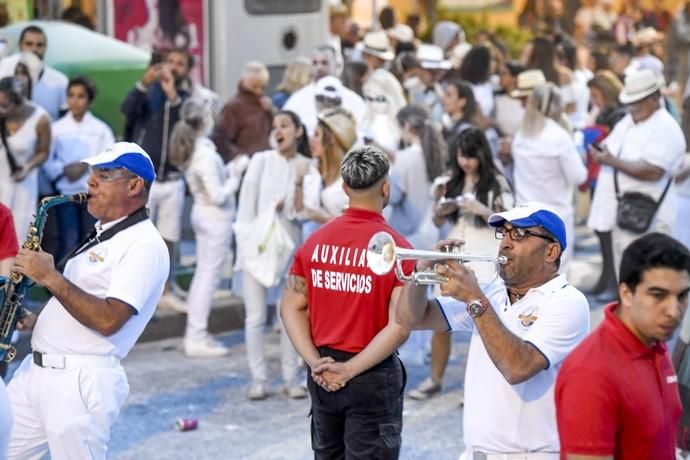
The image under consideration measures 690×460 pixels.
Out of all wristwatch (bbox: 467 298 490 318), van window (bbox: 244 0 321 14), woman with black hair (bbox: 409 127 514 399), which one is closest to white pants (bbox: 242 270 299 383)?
woman with black hair (bbox: 409 127 514 399)

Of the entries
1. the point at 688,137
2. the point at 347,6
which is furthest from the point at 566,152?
the point at 347,6

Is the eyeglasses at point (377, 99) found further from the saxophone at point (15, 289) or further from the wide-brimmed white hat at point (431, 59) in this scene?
the saxophone at point (15, 289)

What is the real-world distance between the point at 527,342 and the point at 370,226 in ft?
4.00

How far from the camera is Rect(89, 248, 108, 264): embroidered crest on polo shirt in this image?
19.9 feet

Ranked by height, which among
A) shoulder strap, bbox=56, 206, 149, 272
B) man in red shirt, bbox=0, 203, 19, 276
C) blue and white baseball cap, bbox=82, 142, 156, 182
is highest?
blue and white baseball cap, bbox=82, 142, 156, 182

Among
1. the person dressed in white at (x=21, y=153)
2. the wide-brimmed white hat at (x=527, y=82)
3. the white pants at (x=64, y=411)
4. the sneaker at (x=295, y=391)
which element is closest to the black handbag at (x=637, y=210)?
the wide-brimmed white hat at (x=527, y=82)

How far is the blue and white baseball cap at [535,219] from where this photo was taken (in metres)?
5.04

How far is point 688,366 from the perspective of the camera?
6.53m

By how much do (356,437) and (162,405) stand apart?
3.51 m

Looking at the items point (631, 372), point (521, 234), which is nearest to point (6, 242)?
point (521, 234)

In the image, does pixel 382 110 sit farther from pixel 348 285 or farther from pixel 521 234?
pixel 521 234

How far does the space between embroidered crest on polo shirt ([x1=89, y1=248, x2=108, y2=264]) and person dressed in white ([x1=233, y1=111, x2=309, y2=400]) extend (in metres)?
3.24

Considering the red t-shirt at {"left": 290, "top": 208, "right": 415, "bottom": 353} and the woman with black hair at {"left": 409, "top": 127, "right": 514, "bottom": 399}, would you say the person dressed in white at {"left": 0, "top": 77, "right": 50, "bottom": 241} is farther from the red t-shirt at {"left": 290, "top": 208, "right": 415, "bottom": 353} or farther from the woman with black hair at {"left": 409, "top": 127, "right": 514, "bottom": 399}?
the red t-shirt at {"left": 290, "top": 208, "right": 415, "bottom": 353}

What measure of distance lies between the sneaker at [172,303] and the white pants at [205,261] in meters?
0.77
